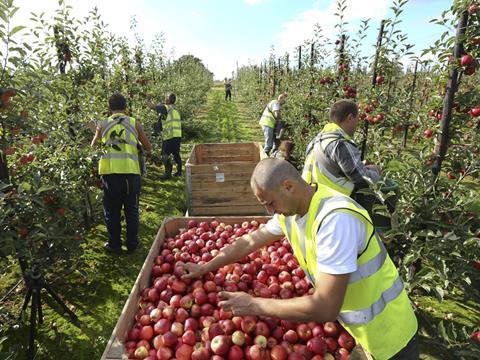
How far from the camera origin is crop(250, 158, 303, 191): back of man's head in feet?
5.12

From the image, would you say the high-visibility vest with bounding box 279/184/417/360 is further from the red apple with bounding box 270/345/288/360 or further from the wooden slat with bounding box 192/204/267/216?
the wooden slat with bounding box 192/204/267/216

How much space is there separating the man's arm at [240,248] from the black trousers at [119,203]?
2.37 meters

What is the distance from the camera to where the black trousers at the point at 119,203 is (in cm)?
443

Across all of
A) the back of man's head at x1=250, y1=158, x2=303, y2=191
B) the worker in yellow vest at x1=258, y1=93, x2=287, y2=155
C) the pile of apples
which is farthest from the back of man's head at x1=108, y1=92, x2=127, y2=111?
the worker in yellow vest at x1=258, y1=93, x2=287, y2=155

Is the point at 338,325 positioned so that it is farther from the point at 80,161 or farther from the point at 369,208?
the point at 80,161

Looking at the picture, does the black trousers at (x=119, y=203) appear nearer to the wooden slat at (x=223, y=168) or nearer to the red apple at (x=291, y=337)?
the wooden slat at (x=223, y=168)

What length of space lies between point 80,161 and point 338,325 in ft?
10.9

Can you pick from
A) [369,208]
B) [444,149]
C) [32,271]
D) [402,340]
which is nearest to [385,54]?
[444,149]

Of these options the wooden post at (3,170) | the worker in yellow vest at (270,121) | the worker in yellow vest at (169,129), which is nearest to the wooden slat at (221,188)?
the worker in yellow vest at (169,129)

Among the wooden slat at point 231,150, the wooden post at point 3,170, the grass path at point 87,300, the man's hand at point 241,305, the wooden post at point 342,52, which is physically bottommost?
the grass path at point 87,300

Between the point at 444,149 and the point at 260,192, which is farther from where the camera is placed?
the point at 444,149

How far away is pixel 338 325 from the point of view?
220cm

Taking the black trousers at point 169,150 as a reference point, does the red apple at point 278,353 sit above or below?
below

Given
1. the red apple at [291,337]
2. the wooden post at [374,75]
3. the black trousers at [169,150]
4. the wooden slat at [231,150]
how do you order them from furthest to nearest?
the black trousers at [169,150]
the wooden slat at [231,150]
the wooden post at [374,75]
the red apple at [291,337]
